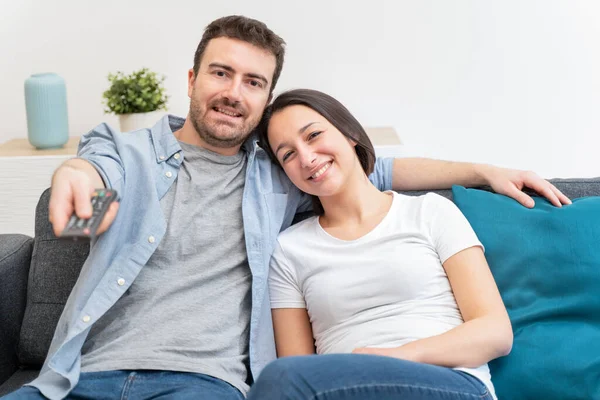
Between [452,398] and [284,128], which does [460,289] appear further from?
[284,128]

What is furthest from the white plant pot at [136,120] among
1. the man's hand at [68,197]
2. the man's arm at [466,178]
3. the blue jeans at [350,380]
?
the blue jeans at [350,380]

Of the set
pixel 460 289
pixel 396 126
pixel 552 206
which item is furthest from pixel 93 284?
pixel 396 126

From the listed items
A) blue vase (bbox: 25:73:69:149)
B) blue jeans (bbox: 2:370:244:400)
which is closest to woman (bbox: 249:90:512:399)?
blue jeans (bbox: 2:370:244:400)

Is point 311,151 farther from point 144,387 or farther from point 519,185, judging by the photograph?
point 144,387

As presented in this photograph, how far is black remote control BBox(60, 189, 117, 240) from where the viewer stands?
1256 mm

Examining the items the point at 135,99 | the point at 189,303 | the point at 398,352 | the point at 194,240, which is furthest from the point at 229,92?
the point at 135,99

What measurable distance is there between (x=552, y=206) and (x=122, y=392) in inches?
40.9

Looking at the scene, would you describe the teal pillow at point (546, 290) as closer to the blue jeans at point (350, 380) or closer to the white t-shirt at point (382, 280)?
the white t-shirt at point (382, 280)

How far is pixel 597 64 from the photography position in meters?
3.50

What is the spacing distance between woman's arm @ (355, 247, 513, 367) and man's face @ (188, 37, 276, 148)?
60 centimetres

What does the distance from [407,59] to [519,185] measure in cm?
164

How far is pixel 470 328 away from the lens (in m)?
1.68

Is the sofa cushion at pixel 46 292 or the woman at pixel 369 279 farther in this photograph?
the sofa cushion at pixel 46 292

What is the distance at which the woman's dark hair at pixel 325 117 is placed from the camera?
1956mm
